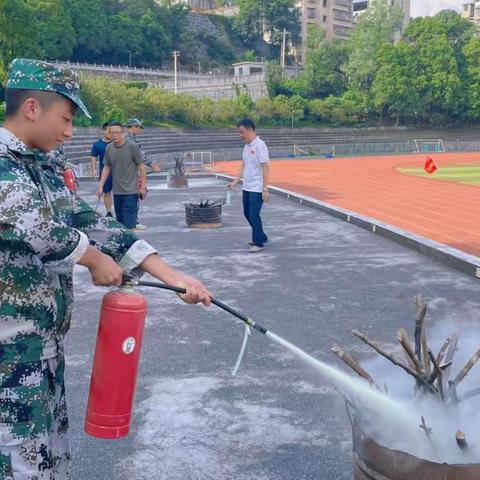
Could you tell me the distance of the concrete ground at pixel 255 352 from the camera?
3.47m

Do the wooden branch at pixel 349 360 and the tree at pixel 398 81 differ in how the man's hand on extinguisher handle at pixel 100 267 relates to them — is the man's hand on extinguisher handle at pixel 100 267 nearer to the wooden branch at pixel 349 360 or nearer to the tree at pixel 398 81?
the wooden branch at pixel 349 360

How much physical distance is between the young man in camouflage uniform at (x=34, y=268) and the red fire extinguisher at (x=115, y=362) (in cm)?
15

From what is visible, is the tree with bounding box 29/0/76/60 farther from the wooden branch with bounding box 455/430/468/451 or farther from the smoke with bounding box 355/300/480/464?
the wooden branch with bounding box 455/430/468/451

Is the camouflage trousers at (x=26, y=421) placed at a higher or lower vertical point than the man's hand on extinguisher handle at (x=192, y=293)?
lower

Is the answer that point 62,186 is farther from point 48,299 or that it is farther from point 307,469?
point 307,469

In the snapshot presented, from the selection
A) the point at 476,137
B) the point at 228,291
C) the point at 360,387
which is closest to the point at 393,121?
the point at 476,137

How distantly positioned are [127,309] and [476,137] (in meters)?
67.6

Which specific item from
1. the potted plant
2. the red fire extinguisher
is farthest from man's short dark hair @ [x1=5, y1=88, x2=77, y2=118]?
the potted plant

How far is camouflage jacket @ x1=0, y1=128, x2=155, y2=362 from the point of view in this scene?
6.29 ft

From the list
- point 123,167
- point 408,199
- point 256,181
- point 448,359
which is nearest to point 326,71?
point 408,199

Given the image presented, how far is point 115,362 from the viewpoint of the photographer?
2344 mm

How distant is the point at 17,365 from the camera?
6.80 ft

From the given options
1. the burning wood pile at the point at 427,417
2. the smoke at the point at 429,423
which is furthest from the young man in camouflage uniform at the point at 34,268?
the smoke at the point at 429,423

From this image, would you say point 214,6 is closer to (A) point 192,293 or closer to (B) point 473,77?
(B) point 473,77
